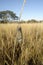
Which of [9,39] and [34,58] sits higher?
[9,39]

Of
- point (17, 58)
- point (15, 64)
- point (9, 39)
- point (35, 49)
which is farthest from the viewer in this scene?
point (9, 39)

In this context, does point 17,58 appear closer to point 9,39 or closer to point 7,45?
point 7,45

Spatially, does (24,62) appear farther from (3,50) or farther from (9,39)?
(9,39)

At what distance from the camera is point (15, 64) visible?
3.59ft

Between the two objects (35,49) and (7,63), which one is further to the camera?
(35,49)

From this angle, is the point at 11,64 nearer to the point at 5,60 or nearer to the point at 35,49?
the point at 5,60

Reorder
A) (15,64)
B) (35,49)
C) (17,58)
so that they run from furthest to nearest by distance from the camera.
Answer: (35,49) < (17,58) < (15,64)

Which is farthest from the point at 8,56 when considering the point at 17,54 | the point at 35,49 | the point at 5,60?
the point at 35,49

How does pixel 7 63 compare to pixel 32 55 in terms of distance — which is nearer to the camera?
pixel 7 63

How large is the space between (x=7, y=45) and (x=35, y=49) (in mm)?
268

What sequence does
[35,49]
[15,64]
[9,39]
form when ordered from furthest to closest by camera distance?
[9,39] < [35,49] < [15,64]

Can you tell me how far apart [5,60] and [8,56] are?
5 centimetres

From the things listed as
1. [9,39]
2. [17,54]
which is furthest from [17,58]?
[9,39]

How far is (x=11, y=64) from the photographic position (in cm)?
112
